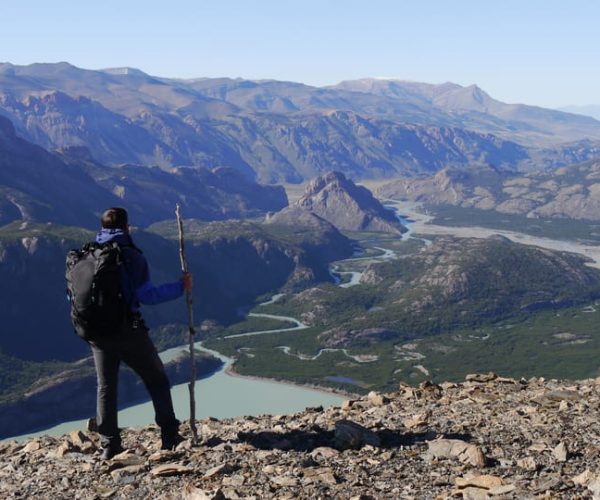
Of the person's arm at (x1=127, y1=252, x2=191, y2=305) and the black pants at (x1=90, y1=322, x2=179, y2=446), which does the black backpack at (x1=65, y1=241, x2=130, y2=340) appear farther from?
the black pants at (x1=90, y1=322, x2=179, y2=446)

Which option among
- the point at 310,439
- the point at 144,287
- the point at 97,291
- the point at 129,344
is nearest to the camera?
the point at 97,291

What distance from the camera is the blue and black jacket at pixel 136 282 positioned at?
1736cm

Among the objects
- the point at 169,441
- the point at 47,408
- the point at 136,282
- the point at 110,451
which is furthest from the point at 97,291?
the point at 47,408

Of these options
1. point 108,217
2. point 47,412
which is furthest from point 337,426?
point 47,412

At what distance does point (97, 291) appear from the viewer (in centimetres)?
1709

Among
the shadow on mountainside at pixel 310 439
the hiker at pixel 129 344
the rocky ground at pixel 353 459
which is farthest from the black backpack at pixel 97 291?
the shadow on mountainside at pixel 310 439

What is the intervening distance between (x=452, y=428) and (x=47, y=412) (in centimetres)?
18715

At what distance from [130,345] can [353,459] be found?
5583 mm

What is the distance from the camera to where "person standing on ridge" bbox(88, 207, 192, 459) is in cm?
1744

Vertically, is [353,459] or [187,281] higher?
[187,281]

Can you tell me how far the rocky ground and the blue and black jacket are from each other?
11.8ft

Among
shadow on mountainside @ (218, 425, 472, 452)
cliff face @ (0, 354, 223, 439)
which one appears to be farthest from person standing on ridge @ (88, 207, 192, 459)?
cliff face @ (0, 354, 223, 439)

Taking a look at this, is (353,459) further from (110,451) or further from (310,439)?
(110,451)

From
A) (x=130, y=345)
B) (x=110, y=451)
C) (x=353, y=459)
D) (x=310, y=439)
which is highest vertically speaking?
(x=130, y=345)
